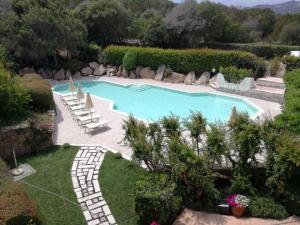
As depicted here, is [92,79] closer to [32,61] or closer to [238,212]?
[32,61]

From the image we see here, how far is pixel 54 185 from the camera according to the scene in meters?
11.0

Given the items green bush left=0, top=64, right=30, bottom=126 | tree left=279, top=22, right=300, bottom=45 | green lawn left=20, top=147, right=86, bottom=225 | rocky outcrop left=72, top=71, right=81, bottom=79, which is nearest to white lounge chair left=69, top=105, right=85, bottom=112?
green bush left=0, top=64, right=30, bottom=126

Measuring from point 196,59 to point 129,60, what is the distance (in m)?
5.98

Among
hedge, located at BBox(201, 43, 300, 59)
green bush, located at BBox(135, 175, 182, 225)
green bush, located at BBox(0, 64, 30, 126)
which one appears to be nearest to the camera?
green bush, located at BBox(135, 175, 182, 225)

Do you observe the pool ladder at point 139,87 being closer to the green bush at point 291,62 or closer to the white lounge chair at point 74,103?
the white lounge chair at point 74,103

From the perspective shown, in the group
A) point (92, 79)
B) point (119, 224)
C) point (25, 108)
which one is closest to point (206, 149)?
point (119, 224)

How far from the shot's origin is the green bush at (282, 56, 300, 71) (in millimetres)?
22708

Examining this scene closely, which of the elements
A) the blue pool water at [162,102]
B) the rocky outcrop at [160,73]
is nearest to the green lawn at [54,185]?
the blue pool water at [162,102]

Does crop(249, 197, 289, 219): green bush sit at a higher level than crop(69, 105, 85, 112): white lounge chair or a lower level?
lower

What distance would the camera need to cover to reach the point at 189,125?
10766mm

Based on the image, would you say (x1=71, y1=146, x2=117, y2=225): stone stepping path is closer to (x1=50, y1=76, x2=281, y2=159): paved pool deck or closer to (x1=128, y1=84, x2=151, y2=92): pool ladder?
(x1=50, y1=76, x2=281, y2=159): paved pool deck

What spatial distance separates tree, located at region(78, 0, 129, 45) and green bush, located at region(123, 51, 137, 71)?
624 cm

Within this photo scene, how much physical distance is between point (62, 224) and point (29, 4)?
21.5 metres

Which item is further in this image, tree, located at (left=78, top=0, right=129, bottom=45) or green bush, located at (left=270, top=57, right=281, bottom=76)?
tree, located at (left=78, top=0, right=129, bottom=45)
